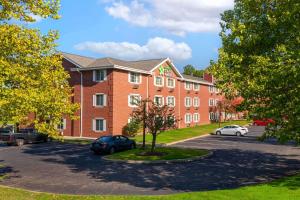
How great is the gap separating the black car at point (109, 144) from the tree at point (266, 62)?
1470 centimetres

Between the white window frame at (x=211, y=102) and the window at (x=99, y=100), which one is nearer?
the window at (x=99, y=100)

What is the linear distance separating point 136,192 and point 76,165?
9.49 metres

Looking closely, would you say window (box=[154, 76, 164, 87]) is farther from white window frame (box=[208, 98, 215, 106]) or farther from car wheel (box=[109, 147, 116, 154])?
white window frame (box=[208, 98, 215, 106])

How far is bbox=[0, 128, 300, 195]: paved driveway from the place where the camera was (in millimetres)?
17484

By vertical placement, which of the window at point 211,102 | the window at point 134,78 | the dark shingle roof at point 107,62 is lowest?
the window at point 211,102

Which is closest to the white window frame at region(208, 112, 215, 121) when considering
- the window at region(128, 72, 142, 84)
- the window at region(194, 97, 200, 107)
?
the window at region(194, 97, 200, 107)

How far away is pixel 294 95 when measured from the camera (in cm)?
1420

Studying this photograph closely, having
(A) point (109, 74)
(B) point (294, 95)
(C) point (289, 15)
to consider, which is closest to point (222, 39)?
(C) point (289, 15)

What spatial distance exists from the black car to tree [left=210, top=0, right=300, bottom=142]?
14703 millimetres

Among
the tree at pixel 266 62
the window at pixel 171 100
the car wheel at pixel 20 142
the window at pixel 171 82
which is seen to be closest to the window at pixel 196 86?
the window at pixel 171 82

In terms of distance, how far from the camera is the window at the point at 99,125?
43.8 m

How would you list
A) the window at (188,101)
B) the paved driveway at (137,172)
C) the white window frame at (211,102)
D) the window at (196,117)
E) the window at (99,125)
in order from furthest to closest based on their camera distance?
1. the white window frame at (211,102)
2. the window at (196,117)
3. the window at (188,101)
4. the window at (99,125)
5. the paved driveway at (137,172)

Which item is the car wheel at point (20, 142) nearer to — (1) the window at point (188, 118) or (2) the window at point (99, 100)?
(2) the window at point (99, 100)

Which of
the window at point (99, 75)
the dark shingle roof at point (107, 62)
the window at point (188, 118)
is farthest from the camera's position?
the window at point (188, 118)
